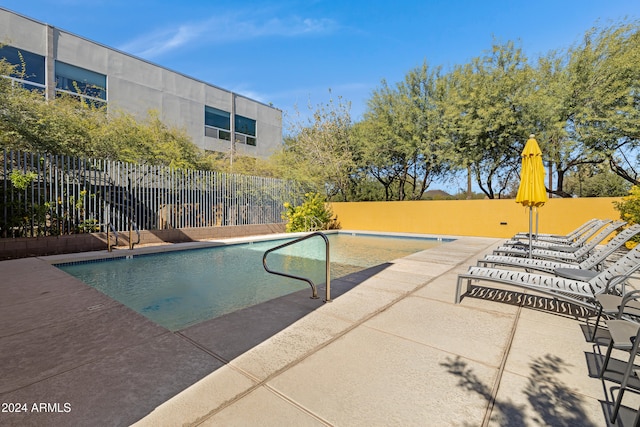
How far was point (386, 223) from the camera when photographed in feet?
49.0

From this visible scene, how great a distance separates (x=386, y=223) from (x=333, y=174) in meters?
4.66

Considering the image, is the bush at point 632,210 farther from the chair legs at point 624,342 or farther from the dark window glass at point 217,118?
the dark window glass at point 217,118

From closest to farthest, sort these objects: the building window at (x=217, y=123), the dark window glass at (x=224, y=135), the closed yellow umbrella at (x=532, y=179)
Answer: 1. the closed yellow umbrella at (x=532, y=179)
2. the building window at (x=217, y=123)
3. the dark window glass at (x=224, y=135)

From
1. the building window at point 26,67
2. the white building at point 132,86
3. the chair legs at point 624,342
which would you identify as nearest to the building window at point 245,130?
the white building at point 132,86

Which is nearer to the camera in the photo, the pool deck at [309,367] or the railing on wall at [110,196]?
the pool deck at [309,367]

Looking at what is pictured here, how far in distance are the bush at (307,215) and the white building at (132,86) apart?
788cm

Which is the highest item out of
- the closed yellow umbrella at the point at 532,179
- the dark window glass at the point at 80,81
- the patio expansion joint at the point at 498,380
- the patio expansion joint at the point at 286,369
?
the dark window glass at the point at 80,81

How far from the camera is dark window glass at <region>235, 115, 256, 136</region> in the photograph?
20.8 m

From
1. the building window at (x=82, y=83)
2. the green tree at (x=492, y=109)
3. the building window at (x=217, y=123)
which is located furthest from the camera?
the building window at (x=217, y=123)

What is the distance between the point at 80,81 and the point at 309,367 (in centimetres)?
1797

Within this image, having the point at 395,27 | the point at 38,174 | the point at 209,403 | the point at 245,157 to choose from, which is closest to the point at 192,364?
the point at 209,403

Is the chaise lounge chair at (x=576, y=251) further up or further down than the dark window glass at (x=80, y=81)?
further down

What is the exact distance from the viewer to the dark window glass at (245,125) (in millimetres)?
20828

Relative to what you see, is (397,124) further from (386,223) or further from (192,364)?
(192,364)
